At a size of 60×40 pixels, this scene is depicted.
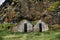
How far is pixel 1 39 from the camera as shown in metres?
30.1

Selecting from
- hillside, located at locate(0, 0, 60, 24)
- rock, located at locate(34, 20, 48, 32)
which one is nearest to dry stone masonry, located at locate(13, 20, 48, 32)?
rock, located at locate(34, 20, 48, 32)

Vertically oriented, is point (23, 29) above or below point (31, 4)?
below

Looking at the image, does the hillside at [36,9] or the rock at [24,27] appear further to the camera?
the hillside at [36,9]

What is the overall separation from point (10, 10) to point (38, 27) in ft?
127

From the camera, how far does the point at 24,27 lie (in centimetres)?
4453

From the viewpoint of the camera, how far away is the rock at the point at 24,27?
43.4m

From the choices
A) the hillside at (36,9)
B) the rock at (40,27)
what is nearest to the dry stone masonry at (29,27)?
the rock at (40,27)

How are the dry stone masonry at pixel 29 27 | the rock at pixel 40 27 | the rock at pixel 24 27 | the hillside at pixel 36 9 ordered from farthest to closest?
the hillside at pixel 36 9
the rock at pixel 24 27
the dry stone masonry at pixel 29 27
the rock at pixel 40 27

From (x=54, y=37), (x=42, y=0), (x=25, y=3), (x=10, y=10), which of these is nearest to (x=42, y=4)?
(x=42, y=0)

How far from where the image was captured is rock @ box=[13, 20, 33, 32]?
4335 centimetres

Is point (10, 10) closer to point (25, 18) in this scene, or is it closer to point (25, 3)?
point (25, 3)

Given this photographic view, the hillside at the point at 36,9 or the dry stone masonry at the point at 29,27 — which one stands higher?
the hillside at the point at 36,9

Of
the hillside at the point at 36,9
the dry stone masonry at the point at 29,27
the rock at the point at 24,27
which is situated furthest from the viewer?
the hillside at the point at 36,9

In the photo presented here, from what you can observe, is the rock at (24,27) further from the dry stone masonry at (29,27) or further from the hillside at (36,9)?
the hillside at (36,9)
